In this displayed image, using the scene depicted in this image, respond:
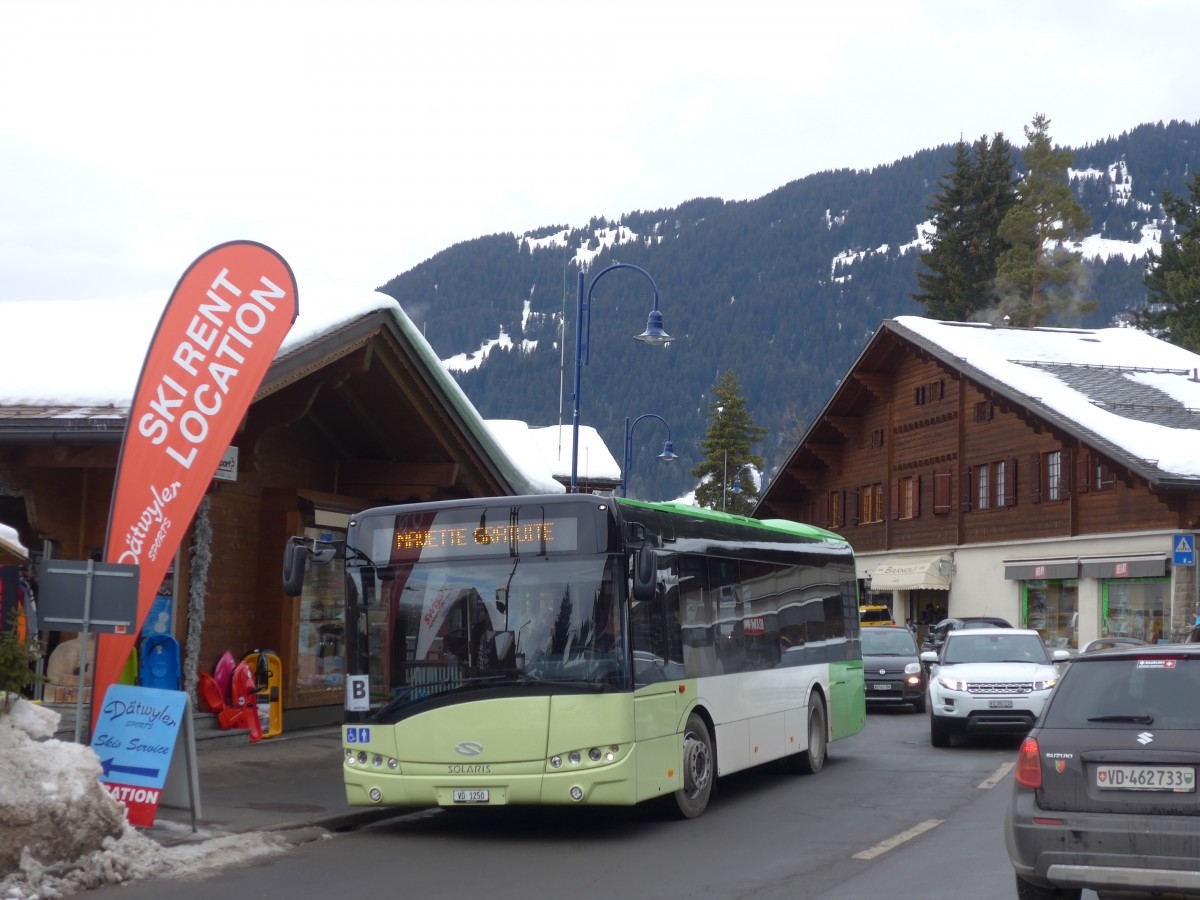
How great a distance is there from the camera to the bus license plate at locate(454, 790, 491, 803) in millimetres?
11375

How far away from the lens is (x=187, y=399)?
477 inches

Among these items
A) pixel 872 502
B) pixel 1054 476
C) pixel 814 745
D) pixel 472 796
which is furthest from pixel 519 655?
pixel 872 502

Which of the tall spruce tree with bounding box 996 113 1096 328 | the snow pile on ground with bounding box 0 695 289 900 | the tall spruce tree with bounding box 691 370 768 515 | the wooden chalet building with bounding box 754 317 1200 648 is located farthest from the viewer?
the tall spruce tree with bounding box 691 370 768 515

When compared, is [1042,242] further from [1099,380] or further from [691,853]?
[691,853]

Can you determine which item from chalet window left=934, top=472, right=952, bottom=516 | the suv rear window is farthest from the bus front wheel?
chalet window left=934, top=472, right=952, bottom=516

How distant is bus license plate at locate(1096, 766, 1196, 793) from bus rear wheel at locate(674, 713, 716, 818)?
5449 mm

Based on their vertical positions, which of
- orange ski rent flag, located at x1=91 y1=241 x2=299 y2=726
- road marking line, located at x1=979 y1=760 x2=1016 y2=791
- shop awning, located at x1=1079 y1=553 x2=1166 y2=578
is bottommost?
road marking line, located at x1=979 y1=760 x2=1016 y2=791

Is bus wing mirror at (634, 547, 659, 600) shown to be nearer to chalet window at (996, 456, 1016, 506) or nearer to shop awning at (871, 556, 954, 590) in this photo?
chalet window at (996, 456, 1016, 506)

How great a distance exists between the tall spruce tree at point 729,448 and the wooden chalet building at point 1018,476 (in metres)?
30.8

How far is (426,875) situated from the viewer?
10.0 m

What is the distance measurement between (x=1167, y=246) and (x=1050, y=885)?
71264 millimetres

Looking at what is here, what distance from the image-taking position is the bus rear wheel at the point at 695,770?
12594 millimetres

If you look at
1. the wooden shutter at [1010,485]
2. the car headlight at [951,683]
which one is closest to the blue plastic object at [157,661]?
the car headlight at [951,683]

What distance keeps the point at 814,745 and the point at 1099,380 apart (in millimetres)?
33335
